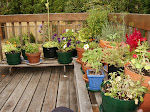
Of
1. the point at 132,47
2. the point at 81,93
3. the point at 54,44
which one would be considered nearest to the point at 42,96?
the point at 81,93

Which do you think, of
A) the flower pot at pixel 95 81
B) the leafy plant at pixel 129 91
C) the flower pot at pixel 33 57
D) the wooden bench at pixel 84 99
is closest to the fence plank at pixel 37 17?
the flower pot at pixel 33 57

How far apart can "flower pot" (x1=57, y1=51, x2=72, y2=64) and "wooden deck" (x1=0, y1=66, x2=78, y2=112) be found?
0.28 metres

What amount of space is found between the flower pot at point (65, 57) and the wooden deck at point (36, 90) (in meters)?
0.28

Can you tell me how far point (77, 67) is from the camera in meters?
2.51

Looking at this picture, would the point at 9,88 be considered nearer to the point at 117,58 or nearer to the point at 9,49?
the point at 9,49

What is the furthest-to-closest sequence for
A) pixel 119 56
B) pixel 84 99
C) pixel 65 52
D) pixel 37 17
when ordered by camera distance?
pixel 37 17, pixel 65 52, pixel 119 56, pixel 84 99

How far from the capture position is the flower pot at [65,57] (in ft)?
10.1

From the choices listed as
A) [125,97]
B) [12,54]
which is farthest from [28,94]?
[125,97]

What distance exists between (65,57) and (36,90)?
2.81 feet

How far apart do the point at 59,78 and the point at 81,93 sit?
146cm

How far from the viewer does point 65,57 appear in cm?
312

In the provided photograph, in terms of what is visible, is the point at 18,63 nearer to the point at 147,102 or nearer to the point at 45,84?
the point at 45,84

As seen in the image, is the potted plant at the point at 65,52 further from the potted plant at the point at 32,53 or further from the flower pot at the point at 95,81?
the flower pot at the point at 95,81

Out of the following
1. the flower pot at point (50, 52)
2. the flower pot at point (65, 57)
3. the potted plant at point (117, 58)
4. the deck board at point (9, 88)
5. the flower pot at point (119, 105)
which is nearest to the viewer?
the flower pot at point (119, 105)
